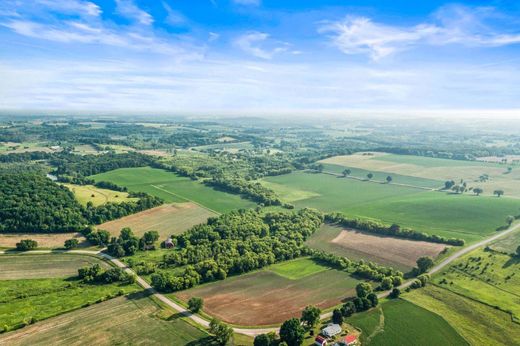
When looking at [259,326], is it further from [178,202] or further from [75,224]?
[178,202]

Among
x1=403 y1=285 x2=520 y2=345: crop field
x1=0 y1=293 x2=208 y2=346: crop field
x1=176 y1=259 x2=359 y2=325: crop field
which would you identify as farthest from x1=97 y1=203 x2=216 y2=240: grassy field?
x1=403 y1=285 x2=520 y2=345: crop field

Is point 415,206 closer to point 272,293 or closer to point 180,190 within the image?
point 272,293

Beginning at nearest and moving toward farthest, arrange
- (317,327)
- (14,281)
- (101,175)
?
(317,327), (14,281), (101,175)

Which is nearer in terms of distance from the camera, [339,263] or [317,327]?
[317,327]

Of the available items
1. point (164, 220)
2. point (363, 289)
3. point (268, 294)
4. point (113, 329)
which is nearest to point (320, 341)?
point (363, 289)

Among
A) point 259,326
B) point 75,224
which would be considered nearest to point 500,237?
point 259,326
